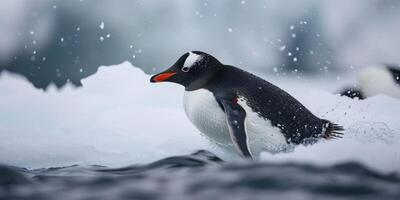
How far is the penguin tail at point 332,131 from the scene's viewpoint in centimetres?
292

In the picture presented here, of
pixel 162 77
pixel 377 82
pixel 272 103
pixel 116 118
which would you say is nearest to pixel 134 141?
pixel 116 118

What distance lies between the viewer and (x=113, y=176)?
2.50 meters

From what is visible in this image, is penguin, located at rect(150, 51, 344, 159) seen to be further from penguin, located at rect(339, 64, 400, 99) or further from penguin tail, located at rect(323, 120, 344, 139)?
penguin, located at rect(339, 64, 400, 99)

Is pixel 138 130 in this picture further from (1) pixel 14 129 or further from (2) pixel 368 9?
(2) pixel 368 9

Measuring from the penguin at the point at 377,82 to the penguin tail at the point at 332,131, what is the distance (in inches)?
9.4

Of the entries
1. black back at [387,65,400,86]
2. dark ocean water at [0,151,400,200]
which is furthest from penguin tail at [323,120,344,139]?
dark ocean water at [0,151,400,200]

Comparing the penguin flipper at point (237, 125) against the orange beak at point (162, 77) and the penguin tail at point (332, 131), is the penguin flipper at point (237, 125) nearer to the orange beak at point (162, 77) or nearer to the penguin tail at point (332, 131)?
the orange beak at point (162, 77)

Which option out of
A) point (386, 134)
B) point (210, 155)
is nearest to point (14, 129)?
point (210, 155)

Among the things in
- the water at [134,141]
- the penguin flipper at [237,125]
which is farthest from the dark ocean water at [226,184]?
the penguin flipper at [237,125]

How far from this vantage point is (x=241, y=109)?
284 centimetres

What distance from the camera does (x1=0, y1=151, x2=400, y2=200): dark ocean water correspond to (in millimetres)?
2064

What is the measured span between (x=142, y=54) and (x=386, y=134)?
55.4 inches

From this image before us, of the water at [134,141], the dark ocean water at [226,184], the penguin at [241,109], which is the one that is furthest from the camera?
the penguin at [241,109]

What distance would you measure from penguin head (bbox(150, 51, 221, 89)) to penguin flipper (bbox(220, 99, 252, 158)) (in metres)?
0.21
